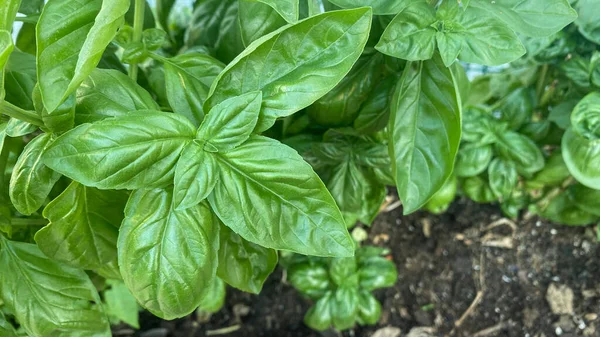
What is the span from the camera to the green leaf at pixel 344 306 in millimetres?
1224

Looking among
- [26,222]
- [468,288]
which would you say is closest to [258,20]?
[26,222]

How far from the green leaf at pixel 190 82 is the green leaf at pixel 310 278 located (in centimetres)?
61

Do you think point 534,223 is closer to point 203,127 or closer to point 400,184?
point 400,184

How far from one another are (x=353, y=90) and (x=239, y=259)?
299mm

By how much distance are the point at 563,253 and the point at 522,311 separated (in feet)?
0.60

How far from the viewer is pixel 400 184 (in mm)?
792

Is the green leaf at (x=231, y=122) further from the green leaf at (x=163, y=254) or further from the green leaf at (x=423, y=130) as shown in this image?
the green leaf at (x=423, y=130)

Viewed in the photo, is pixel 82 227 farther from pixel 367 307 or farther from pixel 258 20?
pixel 367 307

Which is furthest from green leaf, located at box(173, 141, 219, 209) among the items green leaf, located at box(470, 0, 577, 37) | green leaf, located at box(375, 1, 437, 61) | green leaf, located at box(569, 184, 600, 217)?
green leaf, located at box(569, 184, 600, 217)

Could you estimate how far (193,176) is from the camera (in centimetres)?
64

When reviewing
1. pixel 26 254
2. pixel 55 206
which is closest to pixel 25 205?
pixel 55 206

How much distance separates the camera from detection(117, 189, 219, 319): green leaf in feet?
2.15

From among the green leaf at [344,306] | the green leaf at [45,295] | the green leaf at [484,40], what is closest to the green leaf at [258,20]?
the green leaf at [484,40]

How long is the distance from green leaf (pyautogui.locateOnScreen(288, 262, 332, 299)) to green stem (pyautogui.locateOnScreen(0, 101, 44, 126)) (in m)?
0.71
